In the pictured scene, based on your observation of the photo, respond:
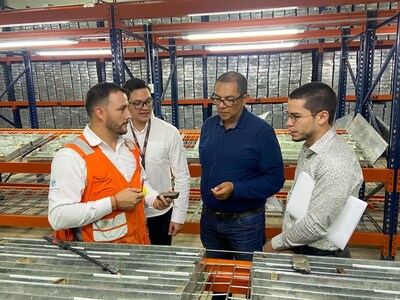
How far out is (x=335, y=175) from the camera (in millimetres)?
1296

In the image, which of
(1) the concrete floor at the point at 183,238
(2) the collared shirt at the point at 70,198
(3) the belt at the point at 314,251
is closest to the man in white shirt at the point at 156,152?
(2) the collared shirt at the point at 70,198

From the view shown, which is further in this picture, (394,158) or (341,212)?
(394,158)

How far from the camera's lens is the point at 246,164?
1.94 metres

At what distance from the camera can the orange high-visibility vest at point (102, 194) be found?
145cm

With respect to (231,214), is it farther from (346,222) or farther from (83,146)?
(83,146)

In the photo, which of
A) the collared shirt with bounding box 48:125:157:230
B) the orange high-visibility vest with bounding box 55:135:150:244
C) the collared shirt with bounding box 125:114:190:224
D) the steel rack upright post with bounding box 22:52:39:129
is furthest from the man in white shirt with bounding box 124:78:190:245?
the steel rack upright post with bounding box 22:52:39:129

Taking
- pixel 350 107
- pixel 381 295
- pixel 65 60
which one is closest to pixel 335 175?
pixel 381 295

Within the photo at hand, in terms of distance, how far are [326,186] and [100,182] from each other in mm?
1024

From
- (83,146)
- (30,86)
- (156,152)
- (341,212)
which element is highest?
(30,86)

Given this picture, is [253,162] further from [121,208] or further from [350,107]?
[350,107]

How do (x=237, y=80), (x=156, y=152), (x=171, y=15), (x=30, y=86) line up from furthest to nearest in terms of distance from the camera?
(x=30, y=86)
(x=171, y=15)
(x=156, y=152)
(x=237, y=80)

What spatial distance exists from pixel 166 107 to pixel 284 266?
593 centimetres

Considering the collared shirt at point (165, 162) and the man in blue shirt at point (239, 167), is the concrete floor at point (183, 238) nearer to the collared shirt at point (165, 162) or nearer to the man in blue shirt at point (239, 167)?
the collared shirt at point (165, 162)

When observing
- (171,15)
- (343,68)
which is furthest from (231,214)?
(343,68)
